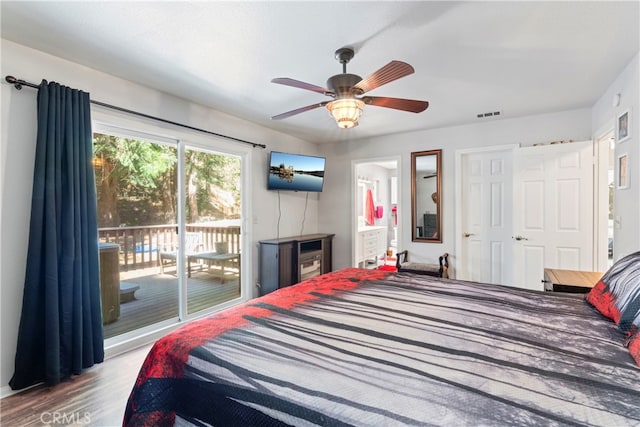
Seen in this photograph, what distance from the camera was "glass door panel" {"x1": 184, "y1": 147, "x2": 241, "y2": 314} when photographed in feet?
11.4

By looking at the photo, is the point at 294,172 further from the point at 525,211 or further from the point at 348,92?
the point at 525,211

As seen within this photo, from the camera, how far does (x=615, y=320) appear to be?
140cm

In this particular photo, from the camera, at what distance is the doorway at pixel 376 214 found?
5.75m

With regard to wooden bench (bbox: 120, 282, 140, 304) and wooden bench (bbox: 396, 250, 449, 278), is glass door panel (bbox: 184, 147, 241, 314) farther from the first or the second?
wooden bench (bbox: 396, 250, 449, 278)

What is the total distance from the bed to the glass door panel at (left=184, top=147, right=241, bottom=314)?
2062 millimetres

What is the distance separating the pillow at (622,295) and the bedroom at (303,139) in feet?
2.89

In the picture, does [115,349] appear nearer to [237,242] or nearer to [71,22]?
[237,242]

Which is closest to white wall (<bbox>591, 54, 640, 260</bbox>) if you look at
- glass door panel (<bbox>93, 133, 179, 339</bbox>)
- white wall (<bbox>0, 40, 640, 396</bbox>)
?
white wall (<bbox>0, 40, 640, 396</bbox>)

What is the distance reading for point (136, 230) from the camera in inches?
119

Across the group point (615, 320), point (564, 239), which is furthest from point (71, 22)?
point (564, 239)

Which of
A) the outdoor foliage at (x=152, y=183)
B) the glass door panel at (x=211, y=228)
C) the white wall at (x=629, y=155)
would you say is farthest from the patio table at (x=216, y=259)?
the white wall at (x=629, y=155)

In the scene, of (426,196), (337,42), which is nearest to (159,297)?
(337,42)

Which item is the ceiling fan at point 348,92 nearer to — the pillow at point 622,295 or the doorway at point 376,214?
the pillow at point 622,295

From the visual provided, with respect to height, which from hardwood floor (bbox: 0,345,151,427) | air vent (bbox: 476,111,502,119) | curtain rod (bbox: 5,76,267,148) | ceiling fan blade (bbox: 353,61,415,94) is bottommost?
hardwood floor (bbox: 0,345,151,427)
